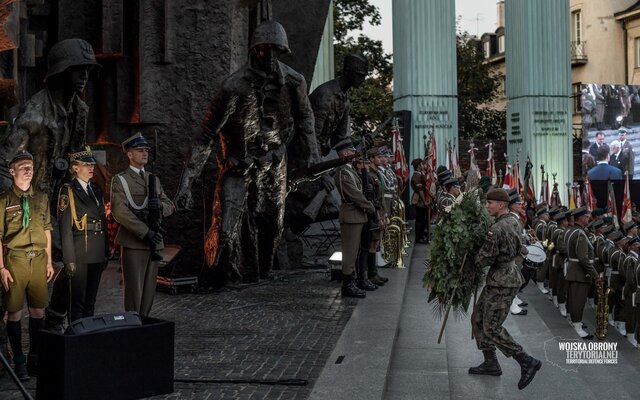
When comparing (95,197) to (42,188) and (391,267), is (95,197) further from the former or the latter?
(391,267)

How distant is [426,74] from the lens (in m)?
30.8

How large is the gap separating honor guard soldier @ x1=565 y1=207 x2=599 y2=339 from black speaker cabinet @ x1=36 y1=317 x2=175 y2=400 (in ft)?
30.3

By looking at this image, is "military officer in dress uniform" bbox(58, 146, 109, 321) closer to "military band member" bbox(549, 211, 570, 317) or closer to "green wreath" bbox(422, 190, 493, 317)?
"green wreath" bbox(422, 190, 493, 317)

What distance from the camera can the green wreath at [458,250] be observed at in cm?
916

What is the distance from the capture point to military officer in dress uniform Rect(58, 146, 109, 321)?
27.0 ft

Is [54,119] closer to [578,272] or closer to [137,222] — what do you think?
[137,222]

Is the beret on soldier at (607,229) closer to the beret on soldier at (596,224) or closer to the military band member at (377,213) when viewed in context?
the beret on soldier at (596,224)

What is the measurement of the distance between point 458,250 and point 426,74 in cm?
2208

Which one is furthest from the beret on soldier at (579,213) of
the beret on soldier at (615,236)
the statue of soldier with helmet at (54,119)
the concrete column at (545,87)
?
the concrete column at (545,87)

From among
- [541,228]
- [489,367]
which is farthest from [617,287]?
[489,367]

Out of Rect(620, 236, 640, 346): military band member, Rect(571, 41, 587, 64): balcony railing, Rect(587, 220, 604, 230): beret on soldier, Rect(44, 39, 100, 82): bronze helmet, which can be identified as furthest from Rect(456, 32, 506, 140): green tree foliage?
Rect(44, 39, 100, 82): bronze helmet

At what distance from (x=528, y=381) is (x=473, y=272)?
44.4 inches

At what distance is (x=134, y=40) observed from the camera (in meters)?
14.5

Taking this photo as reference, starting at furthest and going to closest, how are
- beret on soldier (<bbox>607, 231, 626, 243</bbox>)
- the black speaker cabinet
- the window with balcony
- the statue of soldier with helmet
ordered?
the window with balcony
beret on soldier (<bbox>607, 231, 626, 243</bbox>)
the statue of soldier with helmet
the black speaker cabinet
